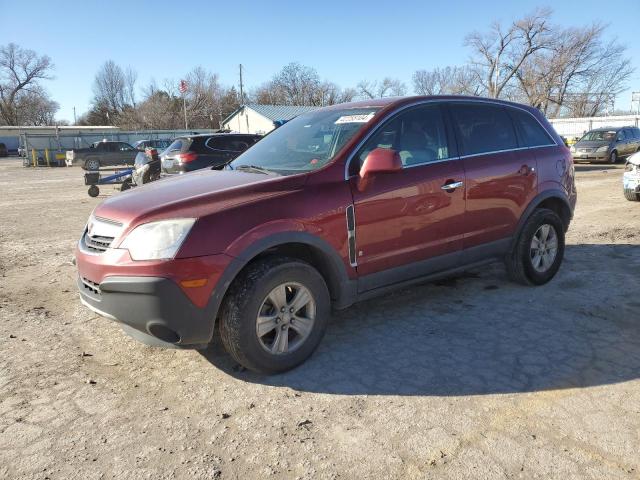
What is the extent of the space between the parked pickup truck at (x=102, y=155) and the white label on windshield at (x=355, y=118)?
28.8 m

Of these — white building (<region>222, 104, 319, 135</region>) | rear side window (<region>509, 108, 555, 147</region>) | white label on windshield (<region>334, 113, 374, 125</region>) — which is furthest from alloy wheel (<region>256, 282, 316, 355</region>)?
white building (<region>222, 104, 319, 135</region>)

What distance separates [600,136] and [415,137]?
20.9 m

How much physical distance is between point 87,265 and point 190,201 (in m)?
0.85

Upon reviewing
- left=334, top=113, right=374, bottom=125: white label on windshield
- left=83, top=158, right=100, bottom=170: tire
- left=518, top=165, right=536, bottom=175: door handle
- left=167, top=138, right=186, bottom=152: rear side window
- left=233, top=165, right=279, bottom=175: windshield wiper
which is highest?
left=167, top=138, right=186, bottom=152: rear side window

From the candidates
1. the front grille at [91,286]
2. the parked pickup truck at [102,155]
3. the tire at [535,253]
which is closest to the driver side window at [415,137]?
the tire at [535,253]

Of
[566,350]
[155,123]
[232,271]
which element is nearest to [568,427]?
[566,350]

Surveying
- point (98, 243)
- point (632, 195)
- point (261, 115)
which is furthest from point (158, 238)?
point (261, 115)

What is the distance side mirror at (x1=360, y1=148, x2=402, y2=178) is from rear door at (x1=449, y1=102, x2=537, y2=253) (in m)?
1.09

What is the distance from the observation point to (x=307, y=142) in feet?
13.2

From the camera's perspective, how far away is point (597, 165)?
20984 millimetres

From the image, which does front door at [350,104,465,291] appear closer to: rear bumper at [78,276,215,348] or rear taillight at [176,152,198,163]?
rear bumper at [78,276,215,348]

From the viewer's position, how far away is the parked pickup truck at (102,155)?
29.7 m

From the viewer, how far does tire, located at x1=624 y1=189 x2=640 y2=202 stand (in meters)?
9.84

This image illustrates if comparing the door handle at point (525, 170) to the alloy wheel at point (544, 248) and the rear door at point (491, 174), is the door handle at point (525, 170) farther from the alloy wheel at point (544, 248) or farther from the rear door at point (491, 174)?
the alloy wheel at point (544, 248)
